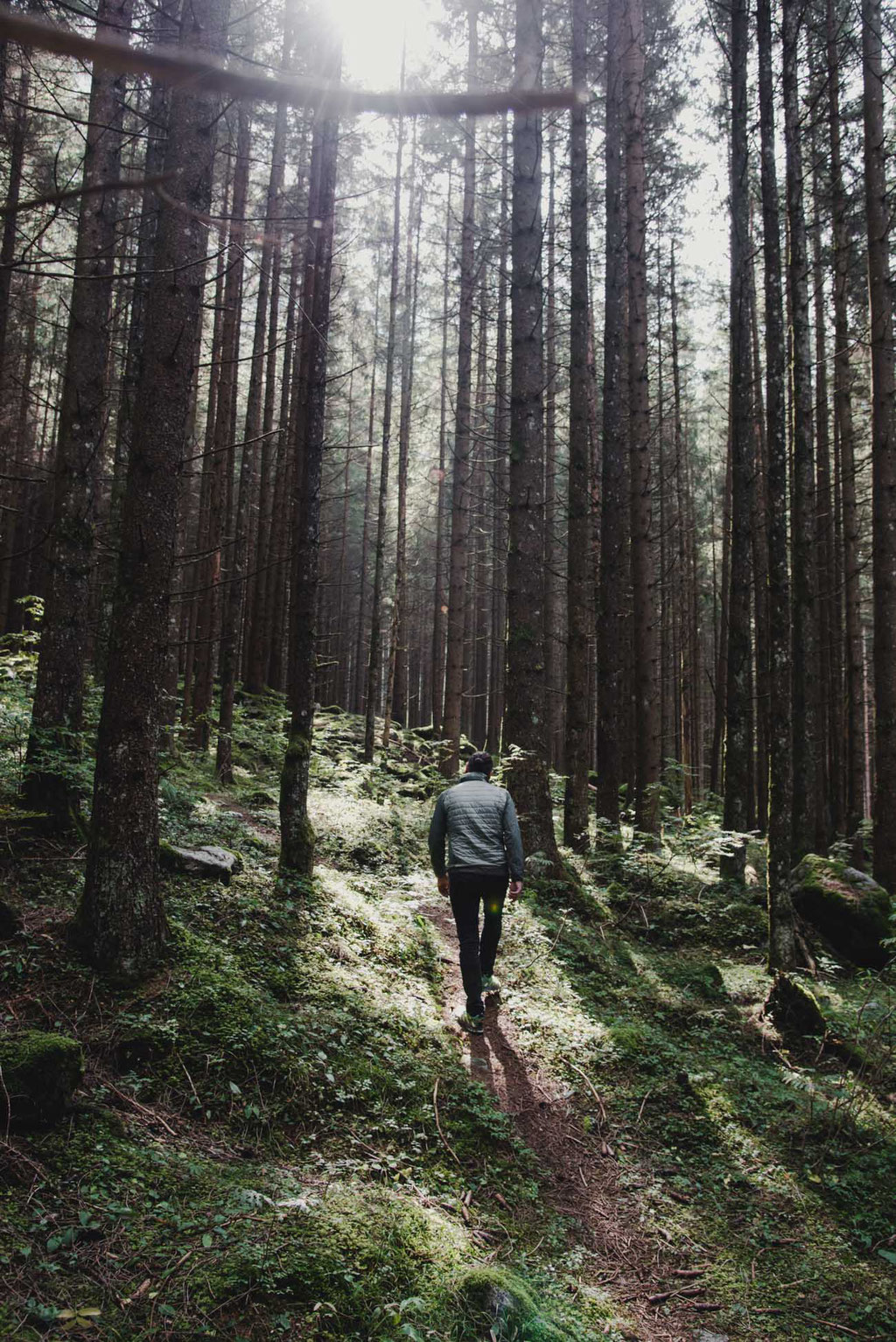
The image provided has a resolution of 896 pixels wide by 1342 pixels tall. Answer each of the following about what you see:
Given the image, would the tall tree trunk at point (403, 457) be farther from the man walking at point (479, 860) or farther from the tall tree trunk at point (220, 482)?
the man walking at point (479, 860)

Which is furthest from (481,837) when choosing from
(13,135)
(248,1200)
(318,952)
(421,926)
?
(13,135)

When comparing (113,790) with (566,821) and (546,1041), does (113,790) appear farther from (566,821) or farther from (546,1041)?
(566,821)

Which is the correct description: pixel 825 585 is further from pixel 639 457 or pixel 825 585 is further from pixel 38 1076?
pixel 38 1076

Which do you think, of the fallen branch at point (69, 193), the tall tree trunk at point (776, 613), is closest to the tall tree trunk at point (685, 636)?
the tall tree trunk at point (776, 613)

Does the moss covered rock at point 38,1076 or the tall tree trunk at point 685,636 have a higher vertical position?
the tall tree trunk at point 685,636

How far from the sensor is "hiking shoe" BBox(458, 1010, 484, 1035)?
5969 millimetres

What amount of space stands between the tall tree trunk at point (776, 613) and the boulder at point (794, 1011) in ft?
3.21

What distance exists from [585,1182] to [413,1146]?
1.13 metres

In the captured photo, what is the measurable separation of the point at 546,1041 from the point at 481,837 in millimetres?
1694

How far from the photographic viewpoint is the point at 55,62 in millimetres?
11516

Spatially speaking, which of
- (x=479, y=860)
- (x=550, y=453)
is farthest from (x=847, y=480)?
(x=479, y=860)

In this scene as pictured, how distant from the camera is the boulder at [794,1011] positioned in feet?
20.6

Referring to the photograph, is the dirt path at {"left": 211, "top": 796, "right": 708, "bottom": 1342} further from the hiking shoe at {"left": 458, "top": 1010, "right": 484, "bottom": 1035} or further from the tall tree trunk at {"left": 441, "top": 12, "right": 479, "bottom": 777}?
the tall tree trunk at {"left": 441, "top": 12, "right": 479, "bottom": 777}

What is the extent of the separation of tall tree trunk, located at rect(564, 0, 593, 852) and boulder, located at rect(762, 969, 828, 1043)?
16.3 feet
